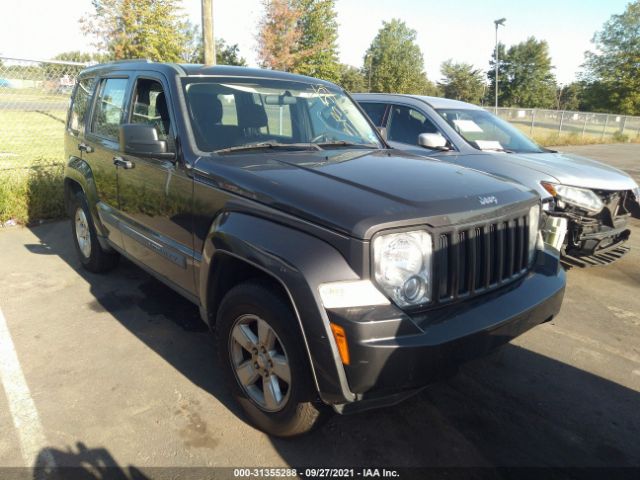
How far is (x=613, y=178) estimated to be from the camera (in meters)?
5.10

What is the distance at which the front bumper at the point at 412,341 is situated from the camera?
200 centimetres

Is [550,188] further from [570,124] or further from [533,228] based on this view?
[570,124]

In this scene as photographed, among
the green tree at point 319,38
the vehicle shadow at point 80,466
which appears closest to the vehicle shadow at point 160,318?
the vehicle shadow at point 80,466

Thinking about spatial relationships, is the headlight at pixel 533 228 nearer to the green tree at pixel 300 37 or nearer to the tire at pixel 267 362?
the tire at pixel 267 362

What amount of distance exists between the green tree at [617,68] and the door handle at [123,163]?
51883mm

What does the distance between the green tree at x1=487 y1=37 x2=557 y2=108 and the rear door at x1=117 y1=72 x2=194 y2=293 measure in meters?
70.2

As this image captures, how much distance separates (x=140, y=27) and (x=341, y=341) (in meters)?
20.7

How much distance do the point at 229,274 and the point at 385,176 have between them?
3.45ft

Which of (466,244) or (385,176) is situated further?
(385,176)

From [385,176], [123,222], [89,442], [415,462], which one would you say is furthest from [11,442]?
[385,176]

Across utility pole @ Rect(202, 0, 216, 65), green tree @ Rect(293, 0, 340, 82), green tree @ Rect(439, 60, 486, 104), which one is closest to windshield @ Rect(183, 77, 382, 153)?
utility pole @ Rect(202, 0, 216, 65)

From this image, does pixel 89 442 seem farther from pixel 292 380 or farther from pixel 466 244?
pixel 466 244

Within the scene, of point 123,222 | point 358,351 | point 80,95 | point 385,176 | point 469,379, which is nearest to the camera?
point 358,351

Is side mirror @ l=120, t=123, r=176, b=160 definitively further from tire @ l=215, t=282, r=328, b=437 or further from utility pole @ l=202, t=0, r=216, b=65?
utility pole @ l=202, t=0, r=216, b=65
